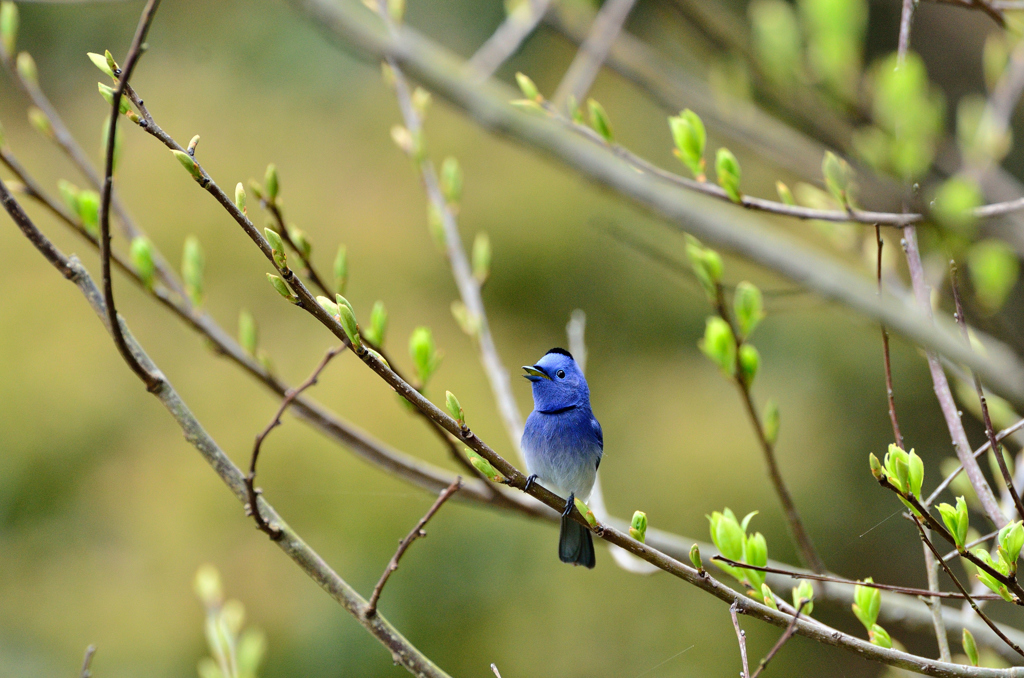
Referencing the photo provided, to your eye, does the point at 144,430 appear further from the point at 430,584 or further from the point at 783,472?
the point at 783,472

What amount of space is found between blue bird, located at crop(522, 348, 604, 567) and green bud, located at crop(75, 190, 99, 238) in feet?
3.21

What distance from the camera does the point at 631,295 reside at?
11.3 feet

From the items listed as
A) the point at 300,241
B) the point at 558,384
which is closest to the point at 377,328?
the point at 300,241

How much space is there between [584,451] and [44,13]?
3652mm

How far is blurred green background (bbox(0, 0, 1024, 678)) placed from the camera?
9.13ft

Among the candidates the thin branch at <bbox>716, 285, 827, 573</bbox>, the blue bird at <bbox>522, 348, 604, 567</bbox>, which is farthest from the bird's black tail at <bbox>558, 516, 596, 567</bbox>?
the thin branch at <bbox>716, 285, 827, 573</bbox>

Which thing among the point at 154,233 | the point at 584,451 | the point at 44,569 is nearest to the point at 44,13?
the point at 154,233

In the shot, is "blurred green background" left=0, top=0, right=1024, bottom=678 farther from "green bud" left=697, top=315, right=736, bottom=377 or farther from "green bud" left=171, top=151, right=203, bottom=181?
"green bud" left=171, top=151, right=203, bottom=181

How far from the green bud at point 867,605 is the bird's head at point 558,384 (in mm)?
707

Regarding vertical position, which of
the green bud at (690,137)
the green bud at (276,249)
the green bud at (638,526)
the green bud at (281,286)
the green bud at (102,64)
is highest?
the green bud at (690,137)

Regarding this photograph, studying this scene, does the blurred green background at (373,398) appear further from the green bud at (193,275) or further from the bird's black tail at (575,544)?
the green bud at (193,275)

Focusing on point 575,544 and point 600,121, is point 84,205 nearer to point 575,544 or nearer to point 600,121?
point 600,121

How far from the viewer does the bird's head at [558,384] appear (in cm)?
171

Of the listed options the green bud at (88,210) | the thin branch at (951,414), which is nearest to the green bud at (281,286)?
the green bud at (88,210)
